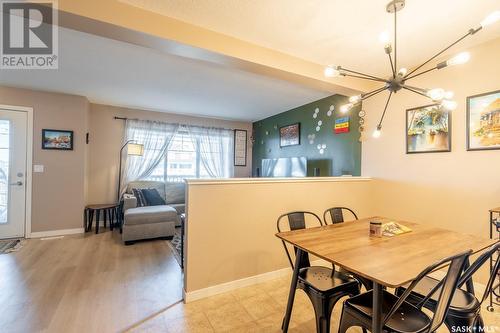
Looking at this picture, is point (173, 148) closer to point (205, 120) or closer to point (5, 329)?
point (205, 120)

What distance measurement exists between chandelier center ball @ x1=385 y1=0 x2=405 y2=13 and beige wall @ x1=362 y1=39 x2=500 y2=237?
1293mm

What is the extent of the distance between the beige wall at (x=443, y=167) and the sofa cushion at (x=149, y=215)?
3.24 m

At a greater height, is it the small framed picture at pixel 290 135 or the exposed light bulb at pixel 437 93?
the small framed picture at pixel 290 135

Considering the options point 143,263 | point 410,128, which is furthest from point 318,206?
point 143,263

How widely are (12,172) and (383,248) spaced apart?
17.2 ft

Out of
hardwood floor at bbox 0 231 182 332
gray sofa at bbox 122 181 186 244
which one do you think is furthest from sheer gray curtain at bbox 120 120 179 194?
hardwood floor at bbox 0 231 182 332

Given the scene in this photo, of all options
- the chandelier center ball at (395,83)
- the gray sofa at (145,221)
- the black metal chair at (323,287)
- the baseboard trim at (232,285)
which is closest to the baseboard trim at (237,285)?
the baseboard trim at (232,285)

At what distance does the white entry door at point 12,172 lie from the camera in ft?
12.3

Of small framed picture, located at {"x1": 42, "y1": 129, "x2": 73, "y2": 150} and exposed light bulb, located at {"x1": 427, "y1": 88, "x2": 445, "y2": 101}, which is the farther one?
small framed picture, located at {"x1": 42, "y1": 129, "x2": 73, "y2": 150}

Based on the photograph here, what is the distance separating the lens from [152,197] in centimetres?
457

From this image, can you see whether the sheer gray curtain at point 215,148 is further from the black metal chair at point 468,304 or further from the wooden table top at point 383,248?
the black metal chair at point 468,304

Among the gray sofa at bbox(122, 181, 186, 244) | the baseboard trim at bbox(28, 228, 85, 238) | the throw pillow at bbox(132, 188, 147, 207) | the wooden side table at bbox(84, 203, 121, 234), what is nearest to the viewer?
the gray sofa at bbox(122, 181, 186, 244)

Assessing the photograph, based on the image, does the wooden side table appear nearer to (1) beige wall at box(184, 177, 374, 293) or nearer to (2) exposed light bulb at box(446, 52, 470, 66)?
(1) beige wall at box(184, 177, 374, 293)

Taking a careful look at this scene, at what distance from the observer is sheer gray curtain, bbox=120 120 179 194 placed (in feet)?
16.4
